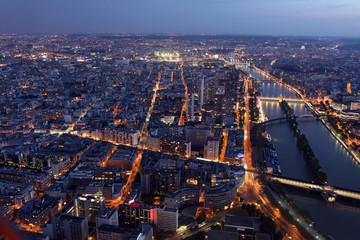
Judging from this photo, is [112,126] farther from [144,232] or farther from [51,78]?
[51,78]

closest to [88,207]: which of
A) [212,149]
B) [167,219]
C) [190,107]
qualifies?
[167,219]

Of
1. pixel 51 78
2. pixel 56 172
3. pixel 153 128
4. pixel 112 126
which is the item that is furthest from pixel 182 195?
pixel 51 78

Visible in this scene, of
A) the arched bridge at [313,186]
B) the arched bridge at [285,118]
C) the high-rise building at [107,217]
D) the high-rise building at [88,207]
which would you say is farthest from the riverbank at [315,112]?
the high-rise building at [88,207]

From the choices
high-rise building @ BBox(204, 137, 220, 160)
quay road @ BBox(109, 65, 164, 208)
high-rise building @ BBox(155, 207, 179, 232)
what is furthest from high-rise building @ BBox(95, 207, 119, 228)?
high-rise building @ BBox(204, 137, 220, 160)

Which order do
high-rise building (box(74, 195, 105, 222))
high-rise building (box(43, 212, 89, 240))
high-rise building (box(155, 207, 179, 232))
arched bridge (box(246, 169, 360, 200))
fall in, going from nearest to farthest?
high-rise building (box(43, 212, 89, 240)) → high-rise building (box(155, 207, 179, 232)) → high-rise building (box(74, 195, 105, 222)) → arched bridge (box(246, 169, 360, 200))

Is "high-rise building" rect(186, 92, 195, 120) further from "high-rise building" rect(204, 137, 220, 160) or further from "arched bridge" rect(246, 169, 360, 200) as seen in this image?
→ "arched bridge" rect(246, 169, 360, 200)

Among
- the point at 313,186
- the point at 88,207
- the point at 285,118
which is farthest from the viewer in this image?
the point at 285,118

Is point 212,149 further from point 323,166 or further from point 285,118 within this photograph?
point 285,118

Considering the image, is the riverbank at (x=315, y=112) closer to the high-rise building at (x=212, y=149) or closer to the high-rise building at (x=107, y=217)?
the high-rise building at (x=212, y=149)
